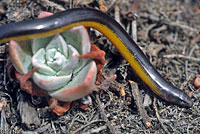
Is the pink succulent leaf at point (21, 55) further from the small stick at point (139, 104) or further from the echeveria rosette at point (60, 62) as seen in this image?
the small stick at point (139, 104)

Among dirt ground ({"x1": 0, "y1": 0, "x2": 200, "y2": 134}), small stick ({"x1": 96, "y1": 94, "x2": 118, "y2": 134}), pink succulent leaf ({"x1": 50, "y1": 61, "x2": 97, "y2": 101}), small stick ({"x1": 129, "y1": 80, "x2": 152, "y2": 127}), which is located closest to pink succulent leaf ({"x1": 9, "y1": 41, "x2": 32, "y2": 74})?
dirt ground ({"x1": 0, "y1": 0, "x2": 200, "y2": 134})

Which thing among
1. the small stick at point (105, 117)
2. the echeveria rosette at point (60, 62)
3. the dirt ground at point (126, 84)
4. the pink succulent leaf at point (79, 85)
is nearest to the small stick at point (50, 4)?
the dirt ground at point (126, 84)

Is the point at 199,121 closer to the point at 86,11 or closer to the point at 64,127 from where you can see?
the point at 64,127

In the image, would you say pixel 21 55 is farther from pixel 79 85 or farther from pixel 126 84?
pixel 126 84

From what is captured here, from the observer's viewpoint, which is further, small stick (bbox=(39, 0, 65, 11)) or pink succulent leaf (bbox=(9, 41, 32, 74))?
small stick (bbox=(39, 0, 65, 11))

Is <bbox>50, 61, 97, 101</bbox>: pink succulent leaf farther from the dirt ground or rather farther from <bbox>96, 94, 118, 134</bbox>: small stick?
<bbox>96, 94, 118, 134</bbox>: small stick

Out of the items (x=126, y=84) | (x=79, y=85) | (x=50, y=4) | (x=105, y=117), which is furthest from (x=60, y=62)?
(x=50, y=4)

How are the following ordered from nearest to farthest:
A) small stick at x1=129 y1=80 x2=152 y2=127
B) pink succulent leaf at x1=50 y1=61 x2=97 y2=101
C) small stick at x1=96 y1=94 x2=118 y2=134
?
pink succulent leaf at x1=50 y1=61 x2=97 y2=101, small stick at x1=96 y1=94 x2=118 y2=134, small stick at x1=129 y1=80 x2=152 y2=127

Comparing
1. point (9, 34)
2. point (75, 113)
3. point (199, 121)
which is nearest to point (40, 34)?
point (9, 34)
